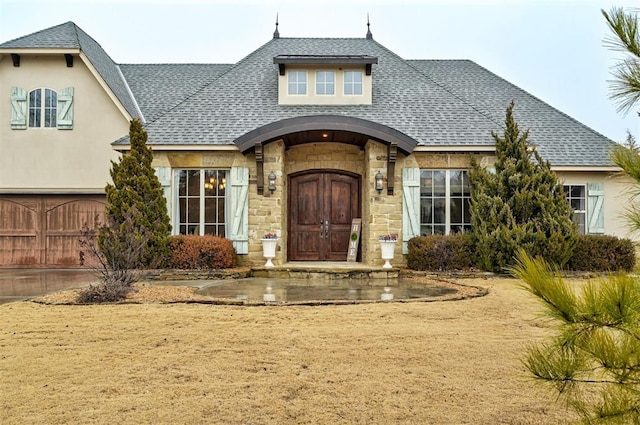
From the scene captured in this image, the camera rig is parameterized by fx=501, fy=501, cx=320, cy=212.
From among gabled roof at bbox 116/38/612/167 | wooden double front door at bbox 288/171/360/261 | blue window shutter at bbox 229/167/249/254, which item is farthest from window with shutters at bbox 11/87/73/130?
wooden double front door at bbox 288/171/360/261

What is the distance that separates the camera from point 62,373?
13.8 ft

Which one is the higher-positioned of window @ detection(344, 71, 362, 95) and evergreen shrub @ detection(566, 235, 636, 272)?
window @ detection(344, 71, 362, 95)

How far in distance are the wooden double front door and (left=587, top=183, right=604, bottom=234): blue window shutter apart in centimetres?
609

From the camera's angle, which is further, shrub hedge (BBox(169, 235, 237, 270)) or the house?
the house

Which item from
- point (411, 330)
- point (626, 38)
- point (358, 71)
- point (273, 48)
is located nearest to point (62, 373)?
point (411, 330)

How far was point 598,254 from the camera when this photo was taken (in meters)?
11.3

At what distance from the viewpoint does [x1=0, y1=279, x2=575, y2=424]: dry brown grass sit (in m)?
3.41

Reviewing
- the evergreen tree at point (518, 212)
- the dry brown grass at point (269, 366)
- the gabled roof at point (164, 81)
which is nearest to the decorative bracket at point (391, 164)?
the evergreen tree at point (518, 212)

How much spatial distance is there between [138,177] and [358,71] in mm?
6582

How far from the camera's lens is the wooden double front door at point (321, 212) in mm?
13508

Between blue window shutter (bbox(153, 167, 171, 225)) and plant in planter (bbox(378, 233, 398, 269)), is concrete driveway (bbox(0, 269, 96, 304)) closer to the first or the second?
blue window shutter (bbox(153, 167, 171, 225))

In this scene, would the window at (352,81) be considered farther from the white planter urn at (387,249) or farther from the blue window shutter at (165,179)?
the blue window shutter at (165,179)

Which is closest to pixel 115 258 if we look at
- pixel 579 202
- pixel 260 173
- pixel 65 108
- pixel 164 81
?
pixel 260 173

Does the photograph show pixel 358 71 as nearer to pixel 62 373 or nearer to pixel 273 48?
pixel 273 48
